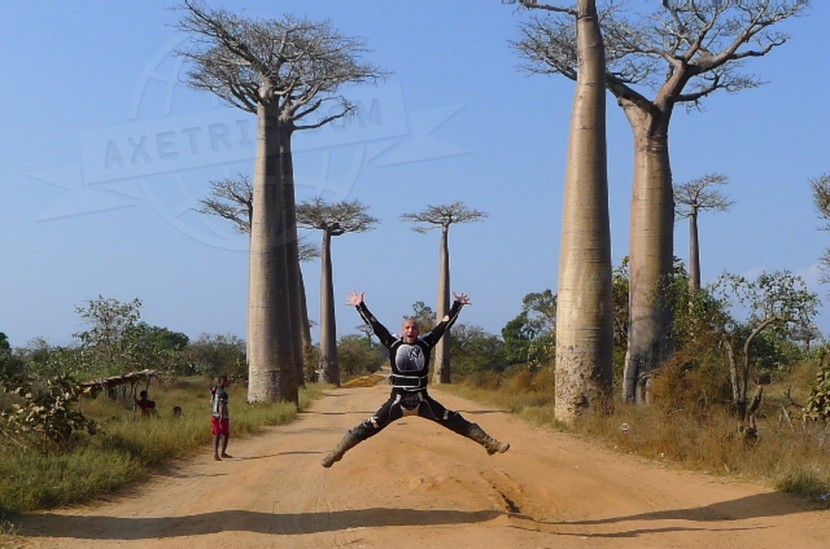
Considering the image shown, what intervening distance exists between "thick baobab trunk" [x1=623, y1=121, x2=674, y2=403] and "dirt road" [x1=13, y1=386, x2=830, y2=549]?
4.57 metres

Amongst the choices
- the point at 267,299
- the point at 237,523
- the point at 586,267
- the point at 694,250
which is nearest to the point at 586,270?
the point at 586,267

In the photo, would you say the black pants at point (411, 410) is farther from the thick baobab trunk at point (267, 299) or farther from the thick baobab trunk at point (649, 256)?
the thick baobab trunk at point (267, 299)

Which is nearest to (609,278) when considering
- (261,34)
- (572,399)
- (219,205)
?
(572,399)

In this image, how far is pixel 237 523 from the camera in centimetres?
544

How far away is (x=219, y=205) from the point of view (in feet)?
93.2

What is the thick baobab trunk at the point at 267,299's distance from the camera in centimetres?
1504

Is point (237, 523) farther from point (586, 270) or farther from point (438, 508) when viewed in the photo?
point (586, 270)

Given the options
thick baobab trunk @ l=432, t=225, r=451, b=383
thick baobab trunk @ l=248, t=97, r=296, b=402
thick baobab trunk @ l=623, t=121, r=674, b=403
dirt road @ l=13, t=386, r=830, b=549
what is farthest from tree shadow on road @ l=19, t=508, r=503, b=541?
thick baobab trunk @ l=432, t=225, r=451, b=383

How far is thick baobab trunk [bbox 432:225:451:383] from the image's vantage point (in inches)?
1235

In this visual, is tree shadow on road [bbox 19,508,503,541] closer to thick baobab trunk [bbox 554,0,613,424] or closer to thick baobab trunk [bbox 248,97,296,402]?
thick baobab trunk [bbox 554,0,613,424]

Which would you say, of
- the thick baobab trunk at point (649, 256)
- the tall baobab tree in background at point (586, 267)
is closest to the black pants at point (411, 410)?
the tall baobab tree in background at point (586, 267)

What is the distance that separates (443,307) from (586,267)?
20661 mm

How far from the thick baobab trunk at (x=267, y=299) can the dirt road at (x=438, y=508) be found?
6.68m

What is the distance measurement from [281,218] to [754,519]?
1145cm
